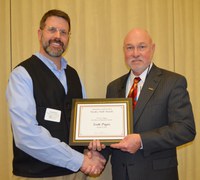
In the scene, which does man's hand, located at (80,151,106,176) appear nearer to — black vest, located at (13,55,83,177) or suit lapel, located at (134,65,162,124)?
black vest, located at (13,55,83,177)

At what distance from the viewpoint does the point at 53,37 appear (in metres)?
2.07

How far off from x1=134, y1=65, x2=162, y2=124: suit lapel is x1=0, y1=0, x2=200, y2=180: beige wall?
0.80 m

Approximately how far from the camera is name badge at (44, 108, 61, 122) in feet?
6.22

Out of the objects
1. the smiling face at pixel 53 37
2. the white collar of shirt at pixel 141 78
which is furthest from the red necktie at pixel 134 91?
the smiling face at pixel 53 37

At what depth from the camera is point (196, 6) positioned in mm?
2947

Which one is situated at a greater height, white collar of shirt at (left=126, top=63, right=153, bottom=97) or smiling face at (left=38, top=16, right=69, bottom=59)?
smiling face at (left=38, top=16, right=69, bottom=59)

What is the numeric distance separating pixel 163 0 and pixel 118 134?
5.77 ft

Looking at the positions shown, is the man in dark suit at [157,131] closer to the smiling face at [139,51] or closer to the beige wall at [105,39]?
the smiling face at [139,51]

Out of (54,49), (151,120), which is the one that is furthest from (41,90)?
(151,120)

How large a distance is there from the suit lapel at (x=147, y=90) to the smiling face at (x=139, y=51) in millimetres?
107

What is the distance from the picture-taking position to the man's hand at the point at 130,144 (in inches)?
69.4

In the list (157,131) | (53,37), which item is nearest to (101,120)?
(157,131)

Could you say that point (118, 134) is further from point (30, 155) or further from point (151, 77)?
point (30, 155)

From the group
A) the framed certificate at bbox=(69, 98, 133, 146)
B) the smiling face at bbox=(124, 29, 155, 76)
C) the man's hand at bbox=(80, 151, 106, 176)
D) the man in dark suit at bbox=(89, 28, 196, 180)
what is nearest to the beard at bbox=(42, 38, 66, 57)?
the framed certificate at bbox=(69, 98, 133, 146)
